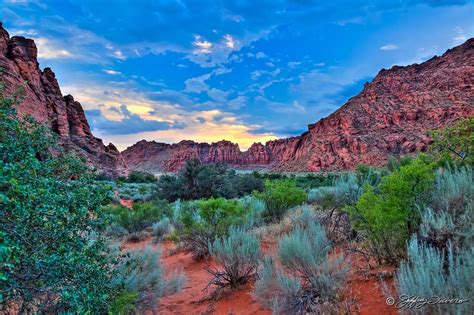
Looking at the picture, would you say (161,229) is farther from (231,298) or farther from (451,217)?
(451,217)

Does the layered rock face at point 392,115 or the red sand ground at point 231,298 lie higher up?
the layered rock face at point 392,115

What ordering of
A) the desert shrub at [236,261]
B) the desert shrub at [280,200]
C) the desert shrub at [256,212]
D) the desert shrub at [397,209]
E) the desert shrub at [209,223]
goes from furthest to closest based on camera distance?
the desert shrub at [280,200] < the desert shrub at [256,212] < the desert shrub at [209,223] < the desert shrub at [236,261] < the desert shrub at [397,209]

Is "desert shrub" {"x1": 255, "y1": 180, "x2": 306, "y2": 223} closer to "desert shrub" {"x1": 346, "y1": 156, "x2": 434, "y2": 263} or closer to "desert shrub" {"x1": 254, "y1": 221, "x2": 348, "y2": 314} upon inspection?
"desert shrub" {"x1": 254, "y1": 221, "x2": 348, "y2": 314}

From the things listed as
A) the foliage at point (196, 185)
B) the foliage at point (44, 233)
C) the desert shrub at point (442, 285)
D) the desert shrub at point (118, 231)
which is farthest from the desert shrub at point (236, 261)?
the foliage at point (196, 185)

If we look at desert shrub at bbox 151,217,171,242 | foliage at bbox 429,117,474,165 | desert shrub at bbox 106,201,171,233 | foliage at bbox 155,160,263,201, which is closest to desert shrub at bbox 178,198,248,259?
desert shrub at bbox 151,217,171,242

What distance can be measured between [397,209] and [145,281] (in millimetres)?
3744

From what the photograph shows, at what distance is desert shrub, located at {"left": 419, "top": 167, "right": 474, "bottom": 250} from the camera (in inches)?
144

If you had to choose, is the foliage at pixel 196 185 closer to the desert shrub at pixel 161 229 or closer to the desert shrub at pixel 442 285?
the desert shrub at pixel 161 229

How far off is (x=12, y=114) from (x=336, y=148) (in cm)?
7326

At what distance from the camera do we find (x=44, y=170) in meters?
3.69

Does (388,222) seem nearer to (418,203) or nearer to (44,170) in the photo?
(418,203)

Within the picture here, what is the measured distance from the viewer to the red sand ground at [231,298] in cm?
397

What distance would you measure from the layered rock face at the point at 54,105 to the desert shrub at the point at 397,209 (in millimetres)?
41024

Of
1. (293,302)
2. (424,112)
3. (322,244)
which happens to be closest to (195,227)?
(322,244)
